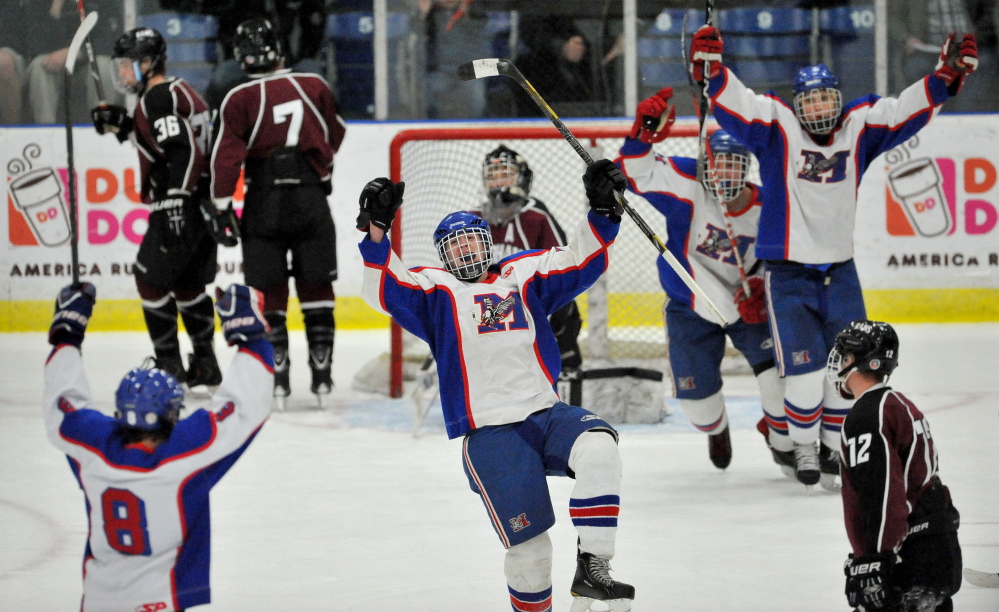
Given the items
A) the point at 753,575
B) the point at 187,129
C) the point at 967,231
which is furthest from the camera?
the point at 967,231

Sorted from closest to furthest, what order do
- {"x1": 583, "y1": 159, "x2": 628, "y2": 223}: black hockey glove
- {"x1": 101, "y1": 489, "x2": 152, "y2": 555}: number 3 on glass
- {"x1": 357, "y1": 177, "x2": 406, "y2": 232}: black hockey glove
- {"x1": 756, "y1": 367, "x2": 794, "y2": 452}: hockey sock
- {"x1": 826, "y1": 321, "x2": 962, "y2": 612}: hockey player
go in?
{"x1": 101, "y1": 489, "x2": 152, "y2": 555}: number 3 on glass
{"x1": 826, "y1": 321, "x2": 962, "y2": 612}: hockey player
{"x1": 357, "y1": 177, "x2": 406, "y2": 232}: black hockey glove
{"x1": 583, "y1": 159, "x2": 628, "y2": 223}: black hockey glove
{"x1": 756, "y1": 367, "x2": 794, "y2": 452}: hockey sock

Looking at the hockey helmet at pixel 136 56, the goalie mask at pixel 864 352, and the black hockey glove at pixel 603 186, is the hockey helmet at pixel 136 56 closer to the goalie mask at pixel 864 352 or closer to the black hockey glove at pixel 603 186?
the black hockey glove at pixel 603 186

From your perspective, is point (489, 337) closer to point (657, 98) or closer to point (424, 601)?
point (424, 601)

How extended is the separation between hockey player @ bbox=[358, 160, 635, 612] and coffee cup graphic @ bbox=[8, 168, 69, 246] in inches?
191

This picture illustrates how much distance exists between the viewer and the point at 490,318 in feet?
9.89

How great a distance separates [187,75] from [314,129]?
8.08 feet

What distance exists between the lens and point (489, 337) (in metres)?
2.99

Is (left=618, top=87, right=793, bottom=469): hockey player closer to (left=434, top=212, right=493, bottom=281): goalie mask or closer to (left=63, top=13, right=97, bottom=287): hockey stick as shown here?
(left=434, top=212, right=493, bottom=281): goalie mask

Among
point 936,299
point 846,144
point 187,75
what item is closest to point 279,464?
point 846,144

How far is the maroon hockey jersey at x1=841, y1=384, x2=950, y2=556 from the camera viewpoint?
93.3 inches

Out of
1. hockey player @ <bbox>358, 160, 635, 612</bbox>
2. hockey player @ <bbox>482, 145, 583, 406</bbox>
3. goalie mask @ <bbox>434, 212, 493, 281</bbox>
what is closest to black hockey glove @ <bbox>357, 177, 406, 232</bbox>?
hockey player @ <bbox>358, 160, 635, 612</bbox>

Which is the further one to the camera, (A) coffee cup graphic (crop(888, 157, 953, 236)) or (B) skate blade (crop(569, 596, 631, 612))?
(A) coffee cup graphic (crop(888, 157, 953, 236))

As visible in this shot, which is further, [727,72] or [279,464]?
[279,464]

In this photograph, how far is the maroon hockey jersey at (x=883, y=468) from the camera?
93.3 inches
